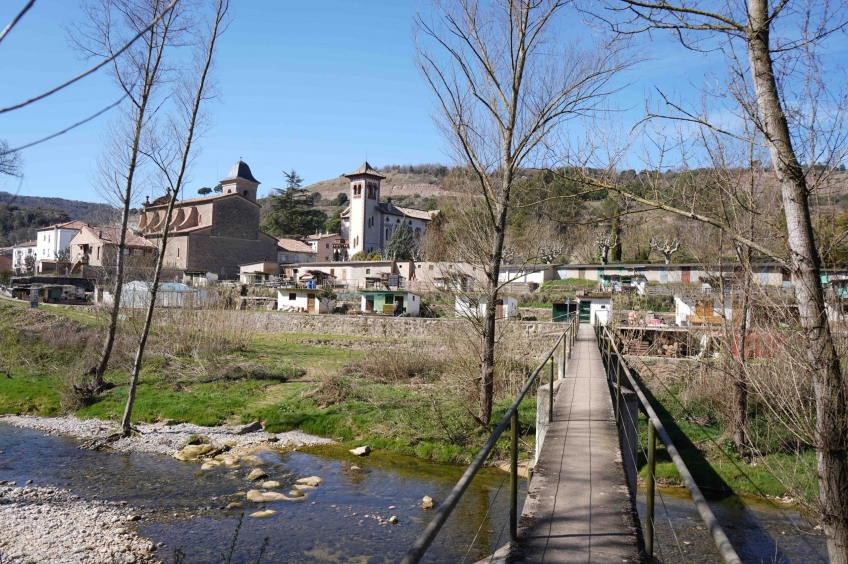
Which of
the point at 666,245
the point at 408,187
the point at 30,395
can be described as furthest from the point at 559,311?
the point at 408,187

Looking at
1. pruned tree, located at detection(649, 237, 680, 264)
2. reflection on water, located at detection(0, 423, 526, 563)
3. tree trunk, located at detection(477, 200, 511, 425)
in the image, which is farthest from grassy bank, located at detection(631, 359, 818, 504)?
pruned tree, located at detection(649, 237, 680, 264)

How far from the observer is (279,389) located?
2244 centimetres

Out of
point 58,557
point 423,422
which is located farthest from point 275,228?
point 58,557

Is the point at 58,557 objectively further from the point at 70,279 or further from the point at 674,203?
the point at 70,279

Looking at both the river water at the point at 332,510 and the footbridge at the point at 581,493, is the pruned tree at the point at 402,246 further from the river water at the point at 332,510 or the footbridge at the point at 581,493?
the footbridge at the point at 581,493

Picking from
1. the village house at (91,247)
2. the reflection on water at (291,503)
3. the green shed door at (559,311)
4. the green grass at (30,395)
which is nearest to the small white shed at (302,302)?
the village house at (91,247)

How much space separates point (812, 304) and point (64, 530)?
11.3 metres

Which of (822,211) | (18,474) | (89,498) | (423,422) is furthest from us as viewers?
(423,422)

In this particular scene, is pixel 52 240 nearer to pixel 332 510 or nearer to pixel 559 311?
pixel 559 311

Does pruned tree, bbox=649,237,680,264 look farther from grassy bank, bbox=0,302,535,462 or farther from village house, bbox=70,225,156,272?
village house, bbox=70,225,156,272

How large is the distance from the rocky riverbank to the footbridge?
21.2ft

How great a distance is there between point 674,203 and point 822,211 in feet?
5.81

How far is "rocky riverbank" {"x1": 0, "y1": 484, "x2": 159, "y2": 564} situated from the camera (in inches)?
364

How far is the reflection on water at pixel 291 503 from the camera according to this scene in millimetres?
10094
